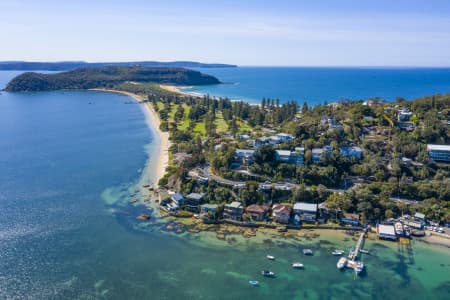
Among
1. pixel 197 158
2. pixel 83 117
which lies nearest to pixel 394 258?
pixel 197 158

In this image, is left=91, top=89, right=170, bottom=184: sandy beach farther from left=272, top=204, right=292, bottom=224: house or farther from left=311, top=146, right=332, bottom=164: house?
left=311, top=146, right=332, bottom=164: house

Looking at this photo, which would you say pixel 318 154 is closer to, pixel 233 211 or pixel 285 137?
pixel 285 137

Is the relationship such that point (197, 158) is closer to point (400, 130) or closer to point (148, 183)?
point (148, 183)

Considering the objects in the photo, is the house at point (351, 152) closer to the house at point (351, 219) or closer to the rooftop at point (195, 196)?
the house at point (351, 219)

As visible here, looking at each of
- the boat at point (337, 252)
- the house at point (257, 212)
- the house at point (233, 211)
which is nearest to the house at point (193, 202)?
the house at point (233, 211)

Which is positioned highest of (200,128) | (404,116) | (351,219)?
(404,116)

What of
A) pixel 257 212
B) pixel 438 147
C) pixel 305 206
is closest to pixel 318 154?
pixel 305 206
